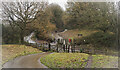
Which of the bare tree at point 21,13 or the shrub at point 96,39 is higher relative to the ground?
the bare tree at point 21,13

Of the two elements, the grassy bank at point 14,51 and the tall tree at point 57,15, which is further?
the tall tree at point 57,15

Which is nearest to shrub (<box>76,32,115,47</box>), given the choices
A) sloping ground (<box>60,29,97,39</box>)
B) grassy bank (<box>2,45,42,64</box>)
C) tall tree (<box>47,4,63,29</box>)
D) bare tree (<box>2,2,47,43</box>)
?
sloping ground (<box>60,29,97,39</box>)

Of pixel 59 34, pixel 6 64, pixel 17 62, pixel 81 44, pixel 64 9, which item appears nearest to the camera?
pixel 6 64

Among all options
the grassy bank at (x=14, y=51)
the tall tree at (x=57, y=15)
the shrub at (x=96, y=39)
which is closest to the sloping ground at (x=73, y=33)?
the shrub at (x=96, y=39)

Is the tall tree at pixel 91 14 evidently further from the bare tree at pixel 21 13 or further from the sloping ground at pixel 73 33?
the bare tree at pixel 21 13

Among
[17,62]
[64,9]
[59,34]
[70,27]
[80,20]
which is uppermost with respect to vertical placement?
[64,9]

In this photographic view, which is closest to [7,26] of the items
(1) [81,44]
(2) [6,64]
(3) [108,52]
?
(2) [6,64]

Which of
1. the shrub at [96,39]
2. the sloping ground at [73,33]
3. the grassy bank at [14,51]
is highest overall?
the sloping ground at [73,33]

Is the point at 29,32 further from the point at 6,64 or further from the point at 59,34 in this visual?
the point at 6,64

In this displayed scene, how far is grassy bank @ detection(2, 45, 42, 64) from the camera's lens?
2.25 metres

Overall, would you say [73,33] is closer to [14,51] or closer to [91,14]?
[91,14]

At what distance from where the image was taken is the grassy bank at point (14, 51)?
2.25m

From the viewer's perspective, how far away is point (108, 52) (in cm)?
289

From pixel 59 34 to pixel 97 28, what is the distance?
116cm
